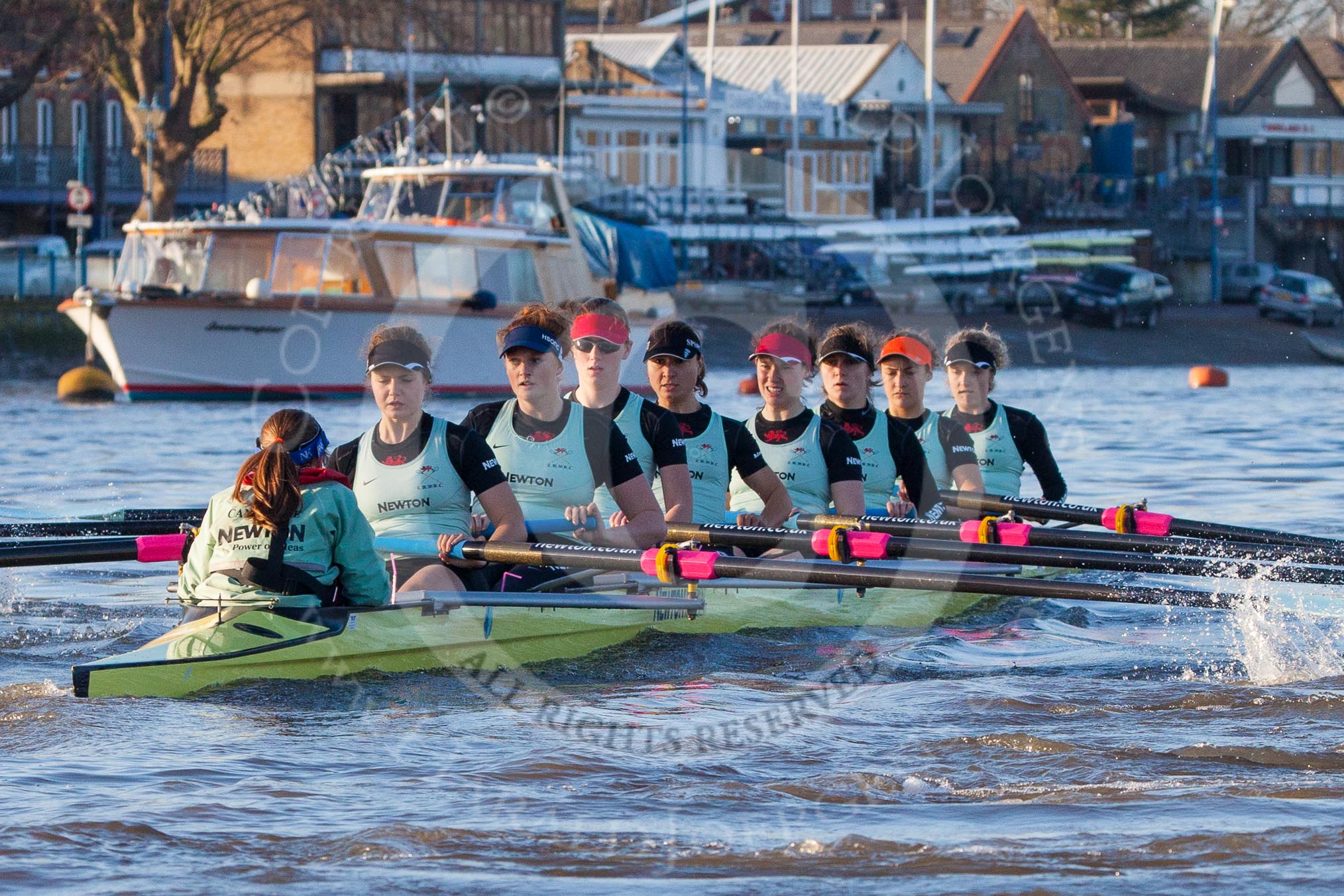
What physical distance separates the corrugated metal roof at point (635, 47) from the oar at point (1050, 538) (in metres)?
43.8

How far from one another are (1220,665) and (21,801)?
484 cm

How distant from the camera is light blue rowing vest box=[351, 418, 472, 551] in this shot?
7.31m

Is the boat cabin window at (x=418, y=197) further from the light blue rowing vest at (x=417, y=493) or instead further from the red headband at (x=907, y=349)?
the light blue rowing vest at (x=417, y=493)

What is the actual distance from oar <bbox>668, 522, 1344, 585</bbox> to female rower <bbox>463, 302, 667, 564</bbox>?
386mm

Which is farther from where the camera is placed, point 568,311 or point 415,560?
point 568,311

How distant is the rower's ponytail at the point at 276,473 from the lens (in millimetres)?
6273

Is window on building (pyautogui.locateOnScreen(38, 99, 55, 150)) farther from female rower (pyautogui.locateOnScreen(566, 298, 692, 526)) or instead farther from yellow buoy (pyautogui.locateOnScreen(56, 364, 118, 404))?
female rower (pyautogui.locateOnScreen(566, 298, 692, 526))

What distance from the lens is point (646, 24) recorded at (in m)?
56.4

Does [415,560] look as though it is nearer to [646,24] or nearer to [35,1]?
[35,1]

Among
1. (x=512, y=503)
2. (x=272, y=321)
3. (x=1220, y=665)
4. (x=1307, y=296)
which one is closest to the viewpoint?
(x=512, y=503)

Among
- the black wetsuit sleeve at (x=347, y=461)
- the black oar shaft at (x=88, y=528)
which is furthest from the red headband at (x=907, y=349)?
the black oar shaft at (x=88, y=528)

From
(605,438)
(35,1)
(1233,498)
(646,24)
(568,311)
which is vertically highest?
(646,24)

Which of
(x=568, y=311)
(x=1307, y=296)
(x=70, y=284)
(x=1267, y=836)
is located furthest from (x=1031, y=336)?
(x=1267, y=836)

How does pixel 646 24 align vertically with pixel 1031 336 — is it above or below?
above
